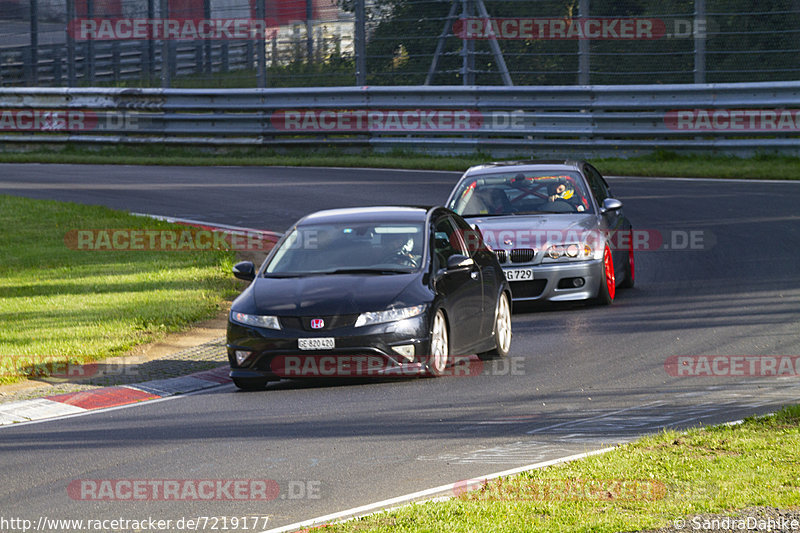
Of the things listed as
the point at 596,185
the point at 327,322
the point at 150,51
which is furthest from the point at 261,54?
the point at 327,322

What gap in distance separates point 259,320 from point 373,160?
16.9 metres

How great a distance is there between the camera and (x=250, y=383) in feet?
34.2

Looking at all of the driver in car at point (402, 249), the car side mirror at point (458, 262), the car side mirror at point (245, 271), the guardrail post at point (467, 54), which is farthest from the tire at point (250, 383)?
the guardrail post at point (467, 54)

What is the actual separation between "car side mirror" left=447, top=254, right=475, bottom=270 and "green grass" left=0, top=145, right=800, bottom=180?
1363 cm

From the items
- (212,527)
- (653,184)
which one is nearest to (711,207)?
(653,184)

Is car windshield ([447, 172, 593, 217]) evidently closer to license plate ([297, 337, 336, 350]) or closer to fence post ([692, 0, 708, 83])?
license plate ([297, 337, 336, 350])

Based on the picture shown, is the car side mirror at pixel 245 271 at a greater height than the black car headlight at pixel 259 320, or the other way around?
the car side mirror at pixel 245 271

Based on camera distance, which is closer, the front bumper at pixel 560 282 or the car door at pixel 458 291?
the car door at pixel 458 291

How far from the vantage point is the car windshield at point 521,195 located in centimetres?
1459

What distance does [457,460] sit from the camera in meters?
7.64

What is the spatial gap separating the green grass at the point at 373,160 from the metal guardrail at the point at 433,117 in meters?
0.22

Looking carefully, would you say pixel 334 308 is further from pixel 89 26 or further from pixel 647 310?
pixel 89 26

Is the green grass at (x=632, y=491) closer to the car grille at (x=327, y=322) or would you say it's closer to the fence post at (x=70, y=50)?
the car grille at (x=327, y=322)

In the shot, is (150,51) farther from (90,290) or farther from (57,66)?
(90,290)
